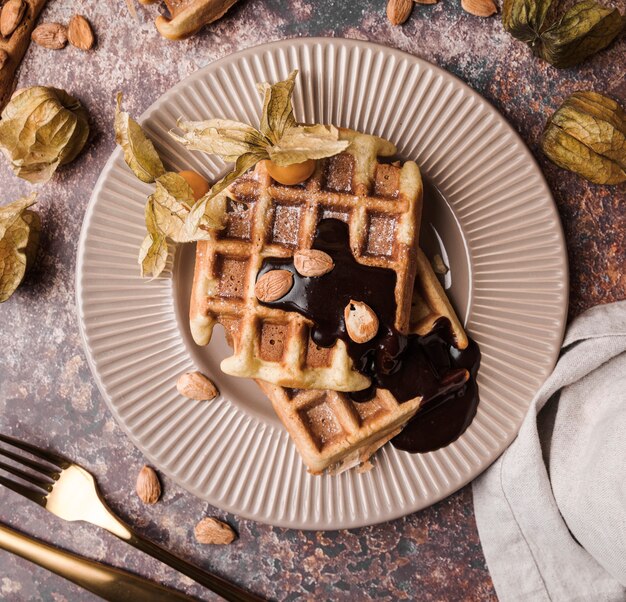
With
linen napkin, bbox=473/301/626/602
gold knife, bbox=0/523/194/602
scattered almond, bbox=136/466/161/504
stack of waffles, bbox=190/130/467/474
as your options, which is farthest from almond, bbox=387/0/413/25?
gold knife, bbox=0/523/194/602

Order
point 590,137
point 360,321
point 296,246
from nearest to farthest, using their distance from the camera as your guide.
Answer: point 360,321 → point 296,246 → point 590,137

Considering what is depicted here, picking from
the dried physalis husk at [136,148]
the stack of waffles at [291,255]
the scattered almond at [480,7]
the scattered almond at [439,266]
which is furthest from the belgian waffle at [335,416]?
the scattered almond at [480,7]

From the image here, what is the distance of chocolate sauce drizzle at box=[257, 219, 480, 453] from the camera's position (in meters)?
1.66

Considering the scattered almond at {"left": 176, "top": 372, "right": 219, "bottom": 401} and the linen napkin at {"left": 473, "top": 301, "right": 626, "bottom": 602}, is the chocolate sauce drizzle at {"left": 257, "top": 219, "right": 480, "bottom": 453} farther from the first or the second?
the scattered almond at {"left": 176, "top": 372, "right": 219, "bottom": 401}

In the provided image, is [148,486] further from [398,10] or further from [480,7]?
[480,7]

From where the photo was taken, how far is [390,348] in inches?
66.1

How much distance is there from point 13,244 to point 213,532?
3.57 ft

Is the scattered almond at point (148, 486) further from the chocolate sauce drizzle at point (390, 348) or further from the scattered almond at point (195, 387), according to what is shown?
the chocolate sauce drizzle at point (390, 348)

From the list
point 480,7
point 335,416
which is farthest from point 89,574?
point 480,7

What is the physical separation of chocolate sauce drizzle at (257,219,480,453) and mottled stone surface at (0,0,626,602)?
32 cm

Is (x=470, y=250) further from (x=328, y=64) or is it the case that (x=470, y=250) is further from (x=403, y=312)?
(x=328, y=64)

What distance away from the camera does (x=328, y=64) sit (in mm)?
1857

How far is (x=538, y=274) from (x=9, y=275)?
1.59 meters

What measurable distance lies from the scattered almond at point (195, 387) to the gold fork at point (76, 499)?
0.45 m
